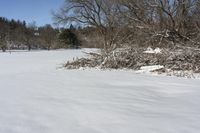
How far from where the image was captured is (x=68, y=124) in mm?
4316

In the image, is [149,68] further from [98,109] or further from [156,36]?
[98,109]

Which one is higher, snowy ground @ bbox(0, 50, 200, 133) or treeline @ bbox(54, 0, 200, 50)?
treeline @ bbox(54, 0, 200, 50)

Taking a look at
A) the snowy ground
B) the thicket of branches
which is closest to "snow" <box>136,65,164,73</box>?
the thicket of branches

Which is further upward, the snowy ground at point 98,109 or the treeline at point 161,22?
the treeline at point 161,22

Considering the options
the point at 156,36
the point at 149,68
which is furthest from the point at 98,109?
the point at 156,36

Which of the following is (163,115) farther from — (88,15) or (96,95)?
(88,15)

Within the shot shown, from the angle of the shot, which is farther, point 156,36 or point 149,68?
point 156,36

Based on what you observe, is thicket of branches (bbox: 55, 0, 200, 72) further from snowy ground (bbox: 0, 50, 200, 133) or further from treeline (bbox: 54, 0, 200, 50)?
snowy ground (bbox: 0, 50, 200, 133)

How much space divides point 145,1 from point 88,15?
17.4m

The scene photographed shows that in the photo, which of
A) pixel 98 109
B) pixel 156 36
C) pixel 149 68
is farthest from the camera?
pixel 156 36

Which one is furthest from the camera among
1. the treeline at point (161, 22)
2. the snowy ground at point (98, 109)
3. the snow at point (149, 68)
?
the treeline at point (161, 22)

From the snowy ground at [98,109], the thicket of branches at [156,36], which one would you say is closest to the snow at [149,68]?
the thicket of branches at [156,36]

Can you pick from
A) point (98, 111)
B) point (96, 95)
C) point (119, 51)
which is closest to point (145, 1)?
point (119, 51)

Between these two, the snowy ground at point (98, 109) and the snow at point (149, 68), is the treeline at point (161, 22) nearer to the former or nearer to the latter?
the snow at point (149, 68)
